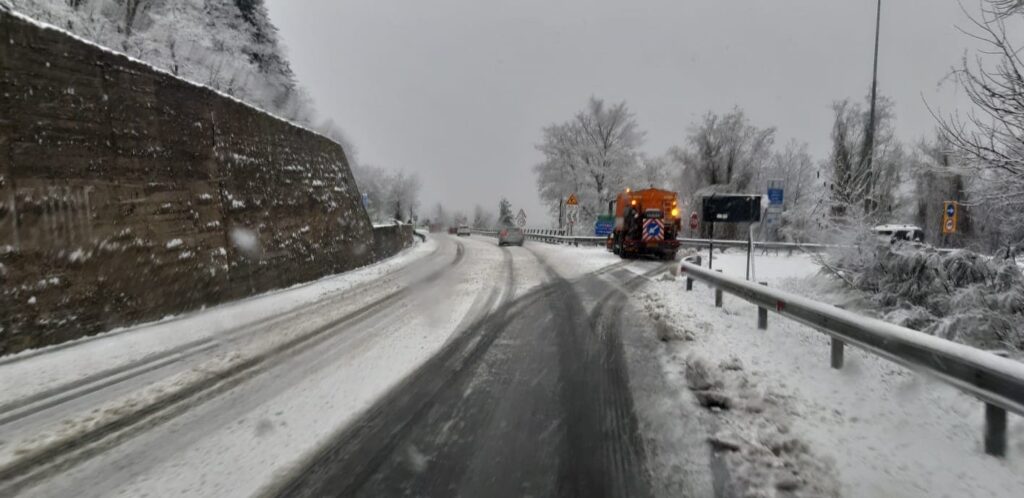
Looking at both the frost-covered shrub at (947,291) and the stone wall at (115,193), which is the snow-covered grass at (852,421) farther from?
the stone wall at (115,193)

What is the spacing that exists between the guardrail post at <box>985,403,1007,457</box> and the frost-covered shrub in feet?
15.7

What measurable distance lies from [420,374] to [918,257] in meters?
10.0

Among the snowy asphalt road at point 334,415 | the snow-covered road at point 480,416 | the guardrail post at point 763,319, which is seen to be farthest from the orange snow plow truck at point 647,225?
the snowy asphalt road at point 334,415

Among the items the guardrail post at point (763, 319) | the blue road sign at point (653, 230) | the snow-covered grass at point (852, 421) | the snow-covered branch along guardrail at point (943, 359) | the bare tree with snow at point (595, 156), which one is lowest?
the snow-covered grass at point (852, 421)

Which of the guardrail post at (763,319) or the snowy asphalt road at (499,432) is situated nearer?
the snowy asphalt road at (499,432)

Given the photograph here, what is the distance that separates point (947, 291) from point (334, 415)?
1054cm

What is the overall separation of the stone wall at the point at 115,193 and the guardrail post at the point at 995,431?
900cm

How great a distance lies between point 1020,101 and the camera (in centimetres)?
579

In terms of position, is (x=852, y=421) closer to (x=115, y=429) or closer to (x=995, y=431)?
(x=995, y=431)

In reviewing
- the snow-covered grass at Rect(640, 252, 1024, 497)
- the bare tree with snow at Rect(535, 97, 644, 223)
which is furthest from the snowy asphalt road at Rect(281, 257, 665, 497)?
the bare tree with snow at Rect(535, 97, 644, 223)

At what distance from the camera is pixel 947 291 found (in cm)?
914

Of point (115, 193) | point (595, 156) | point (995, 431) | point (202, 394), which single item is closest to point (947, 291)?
point (995, 431)

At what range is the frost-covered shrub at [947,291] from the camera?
24.2 ft

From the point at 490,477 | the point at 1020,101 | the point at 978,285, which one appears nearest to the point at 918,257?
the point at 978,285
